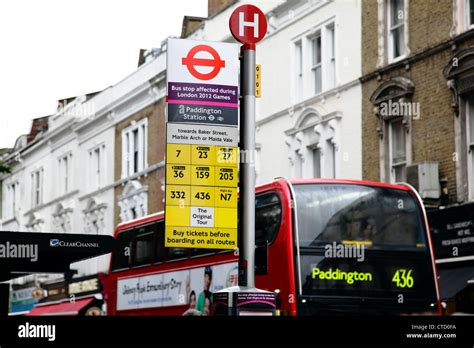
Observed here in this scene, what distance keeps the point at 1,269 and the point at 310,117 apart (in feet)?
83.0

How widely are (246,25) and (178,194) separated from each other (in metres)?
2.12

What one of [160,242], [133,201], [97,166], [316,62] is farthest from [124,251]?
[97,166]

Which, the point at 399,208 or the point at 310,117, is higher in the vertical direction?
the point at 310,117

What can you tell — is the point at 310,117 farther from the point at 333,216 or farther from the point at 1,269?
the point at 1,269

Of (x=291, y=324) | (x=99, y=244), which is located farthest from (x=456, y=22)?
(x=291, y=324)

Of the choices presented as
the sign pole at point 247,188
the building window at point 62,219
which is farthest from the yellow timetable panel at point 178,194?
the building window at point 62,219

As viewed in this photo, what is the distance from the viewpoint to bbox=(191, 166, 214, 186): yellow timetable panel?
11445 mm

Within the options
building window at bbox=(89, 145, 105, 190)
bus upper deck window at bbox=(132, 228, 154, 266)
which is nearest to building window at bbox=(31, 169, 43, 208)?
building window at bbox=(89, 145, 105, 190)

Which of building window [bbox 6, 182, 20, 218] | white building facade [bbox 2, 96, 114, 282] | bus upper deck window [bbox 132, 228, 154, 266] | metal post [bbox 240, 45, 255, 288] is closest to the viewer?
metal post [bbox 240, 45, 255, 288]

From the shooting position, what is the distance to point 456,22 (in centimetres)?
2362

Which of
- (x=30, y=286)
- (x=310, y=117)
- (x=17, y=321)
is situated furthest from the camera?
(x=30, y=286)

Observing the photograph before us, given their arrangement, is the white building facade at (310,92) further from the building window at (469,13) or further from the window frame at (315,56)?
the building window at (469,13)

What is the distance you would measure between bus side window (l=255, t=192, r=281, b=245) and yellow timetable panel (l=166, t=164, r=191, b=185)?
227 inches

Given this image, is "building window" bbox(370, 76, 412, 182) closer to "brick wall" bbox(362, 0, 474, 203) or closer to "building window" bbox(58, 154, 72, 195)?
"brick wall" bbox(362, 0, 474, 203)
